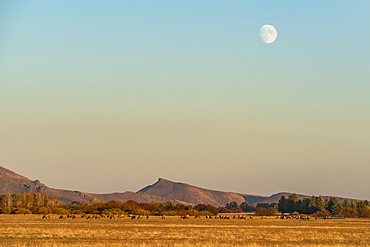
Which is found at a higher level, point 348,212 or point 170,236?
point 348,212

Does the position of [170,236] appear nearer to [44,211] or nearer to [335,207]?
[44,211]

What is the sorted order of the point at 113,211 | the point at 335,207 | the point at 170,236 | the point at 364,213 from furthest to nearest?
1. the point at 335,207
2. the point at 113,211
3. the point at 364,213
4. the point at 170,236

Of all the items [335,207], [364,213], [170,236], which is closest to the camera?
[170,236]

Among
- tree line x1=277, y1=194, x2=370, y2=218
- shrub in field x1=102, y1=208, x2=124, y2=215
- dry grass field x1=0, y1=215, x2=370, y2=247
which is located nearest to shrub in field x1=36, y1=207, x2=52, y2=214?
shrub in field x1=102, y1=208, x2=124, y2=215

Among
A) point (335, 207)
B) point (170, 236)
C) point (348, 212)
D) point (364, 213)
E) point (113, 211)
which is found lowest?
point (170, 236)

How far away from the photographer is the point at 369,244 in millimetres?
46531

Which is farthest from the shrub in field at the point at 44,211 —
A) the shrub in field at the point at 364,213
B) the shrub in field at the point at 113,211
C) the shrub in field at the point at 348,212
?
the shrub in field at the point at 364,213

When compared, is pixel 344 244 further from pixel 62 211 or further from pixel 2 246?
pixel 62 211

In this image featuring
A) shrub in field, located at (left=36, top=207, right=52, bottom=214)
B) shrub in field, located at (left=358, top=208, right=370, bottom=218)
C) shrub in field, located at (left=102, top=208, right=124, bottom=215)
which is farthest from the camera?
shrub in field, located at (left=358, top=208, right=370, bottom=218)

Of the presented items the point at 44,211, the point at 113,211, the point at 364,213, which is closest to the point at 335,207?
the point at 364,213

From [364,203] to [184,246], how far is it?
513ft

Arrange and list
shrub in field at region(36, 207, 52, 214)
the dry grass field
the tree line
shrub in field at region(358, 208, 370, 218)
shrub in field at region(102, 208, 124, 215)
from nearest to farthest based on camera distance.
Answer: the dry grass field < shrub in field at region(36, 207, 52, 214) < shrub in field at region(102, 208, 124, 215) < shrub in field at region(358, 208, 370, 218) < the tree line

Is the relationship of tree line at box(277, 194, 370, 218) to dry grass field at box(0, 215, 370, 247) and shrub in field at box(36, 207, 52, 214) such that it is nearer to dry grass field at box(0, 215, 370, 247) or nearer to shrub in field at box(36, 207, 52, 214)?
shrub in field at box(36, 207, 52, 214)

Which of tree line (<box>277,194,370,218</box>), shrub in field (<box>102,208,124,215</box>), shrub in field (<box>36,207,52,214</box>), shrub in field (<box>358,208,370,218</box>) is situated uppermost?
tree line (<box>277,194,370,218</box>)
